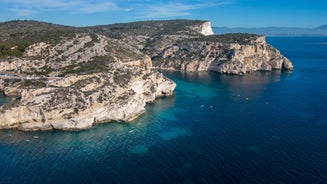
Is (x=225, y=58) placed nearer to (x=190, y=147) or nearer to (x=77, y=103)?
(x=77, y=103)

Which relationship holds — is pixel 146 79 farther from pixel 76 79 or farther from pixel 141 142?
pixel 141 142

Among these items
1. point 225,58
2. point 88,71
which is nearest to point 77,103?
point 88,71

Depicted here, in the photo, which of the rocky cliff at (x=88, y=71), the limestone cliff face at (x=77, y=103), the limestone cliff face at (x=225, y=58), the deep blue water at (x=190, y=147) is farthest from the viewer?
the limestone cliff face at (x=225, y=58)

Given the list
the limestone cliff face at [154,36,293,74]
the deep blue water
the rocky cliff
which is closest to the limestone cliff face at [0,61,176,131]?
the rocky cliff

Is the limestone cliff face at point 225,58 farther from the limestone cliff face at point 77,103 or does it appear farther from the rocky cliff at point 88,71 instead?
the limestone cliff face at point 77,103

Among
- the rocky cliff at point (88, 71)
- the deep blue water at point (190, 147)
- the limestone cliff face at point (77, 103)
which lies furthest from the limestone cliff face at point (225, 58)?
the limestone cliff face at point (77, 103)

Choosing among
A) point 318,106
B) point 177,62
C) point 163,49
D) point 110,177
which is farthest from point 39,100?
point 163,49
